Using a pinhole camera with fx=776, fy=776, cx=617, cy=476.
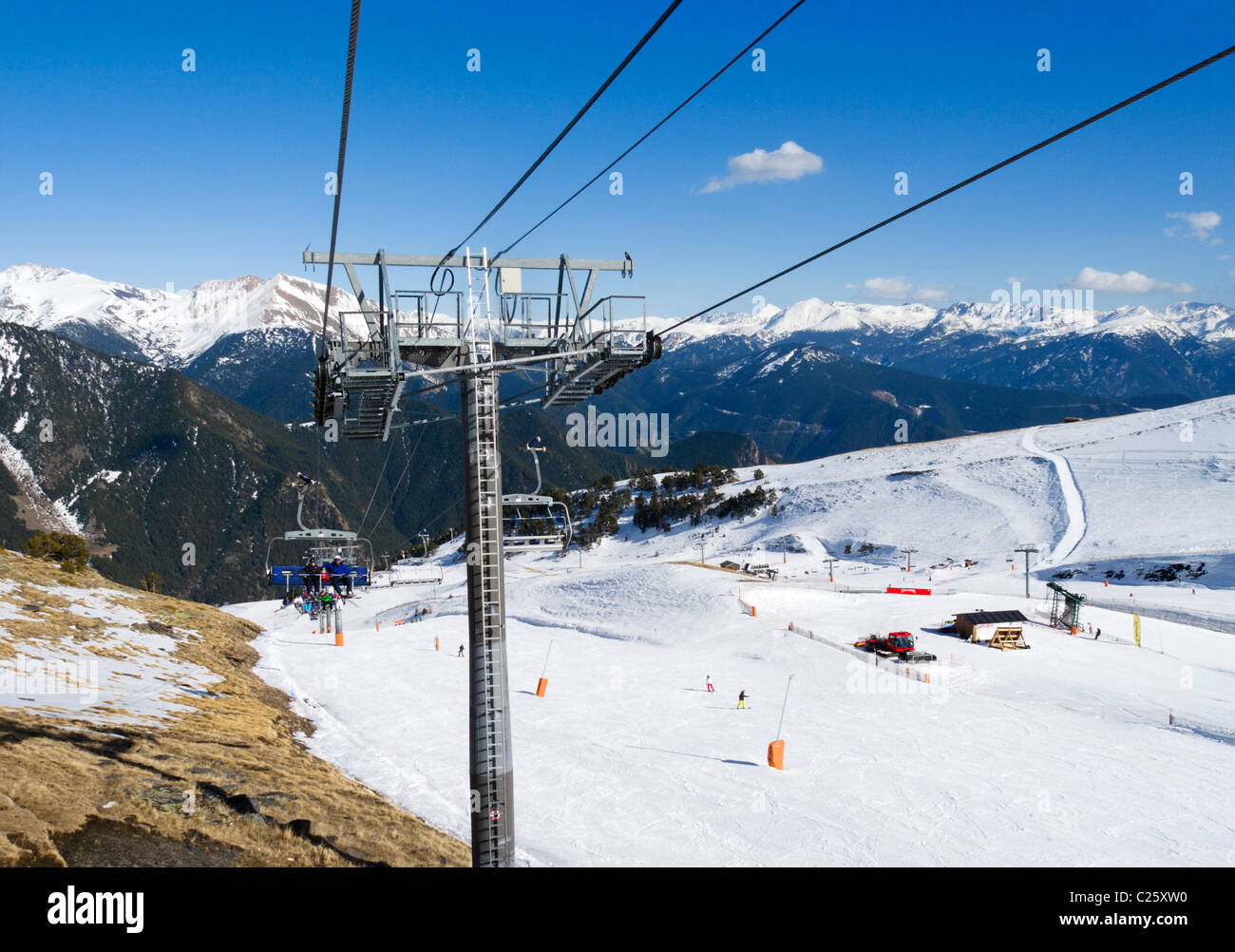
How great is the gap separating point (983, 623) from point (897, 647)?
872 cm

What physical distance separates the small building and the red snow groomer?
17.7 ft

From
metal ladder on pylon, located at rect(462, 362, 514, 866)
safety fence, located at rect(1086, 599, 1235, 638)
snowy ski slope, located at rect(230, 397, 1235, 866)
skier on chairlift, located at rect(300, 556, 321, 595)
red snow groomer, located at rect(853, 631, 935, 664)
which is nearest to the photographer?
metal ladder on pylon, located at rect(462, 362, 514, 866)

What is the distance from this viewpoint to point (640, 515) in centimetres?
12119

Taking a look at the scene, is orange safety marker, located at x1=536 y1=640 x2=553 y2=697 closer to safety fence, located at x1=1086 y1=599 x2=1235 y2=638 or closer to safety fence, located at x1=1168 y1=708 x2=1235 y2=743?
safety fence, located at x1=1168 y1=708 x2=1235 y2=743

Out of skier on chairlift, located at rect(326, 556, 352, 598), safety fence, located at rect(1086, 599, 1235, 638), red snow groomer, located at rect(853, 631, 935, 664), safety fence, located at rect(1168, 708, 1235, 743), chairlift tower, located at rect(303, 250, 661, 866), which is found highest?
chairlift tower, located at rect(303, 250, 661, 866)

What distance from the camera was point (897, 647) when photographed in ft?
153

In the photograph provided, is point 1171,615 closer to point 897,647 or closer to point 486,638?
point 897,647

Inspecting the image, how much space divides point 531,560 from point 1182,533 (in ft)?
255

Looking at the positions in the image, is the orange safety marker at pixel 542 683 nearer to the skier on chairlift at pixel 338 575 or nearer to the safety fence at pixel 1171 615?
the skier on chairlift at pixel 338 575

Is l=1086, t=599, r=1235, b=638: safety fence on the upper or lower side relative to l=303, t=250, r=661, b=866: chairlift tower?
lower

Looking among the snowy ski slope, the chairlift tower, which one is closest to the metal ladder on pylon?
the chairlift tower

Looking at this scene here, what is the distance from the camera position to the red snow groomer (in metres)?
45.3

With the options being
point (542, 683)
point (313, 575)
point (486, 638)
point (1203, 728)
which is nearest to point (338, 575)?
point (313, 575)

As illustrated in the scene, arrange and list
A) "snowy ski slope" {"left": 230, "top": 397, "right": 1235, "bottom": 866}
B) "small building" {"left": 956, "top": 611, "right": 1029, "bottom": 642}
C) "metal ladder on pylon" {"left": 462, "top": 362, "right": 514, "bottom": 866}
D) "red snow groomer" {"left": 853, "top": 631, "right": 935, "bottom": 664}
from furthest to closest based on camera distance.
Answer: "small building" {"left": 956, "top": 611, "right": 1029, "bottom": 642} < "red snow groomer" {"left": 853, "top": 631, "right": 935, "bottom": 664} < "snowy ski slope" {"left": 230, "top": 397, "right": 1235, "bottom": 866} < "metal ladder on pylon" {"left": 462, "top": 362, "right": 514, "bottom": 866}
